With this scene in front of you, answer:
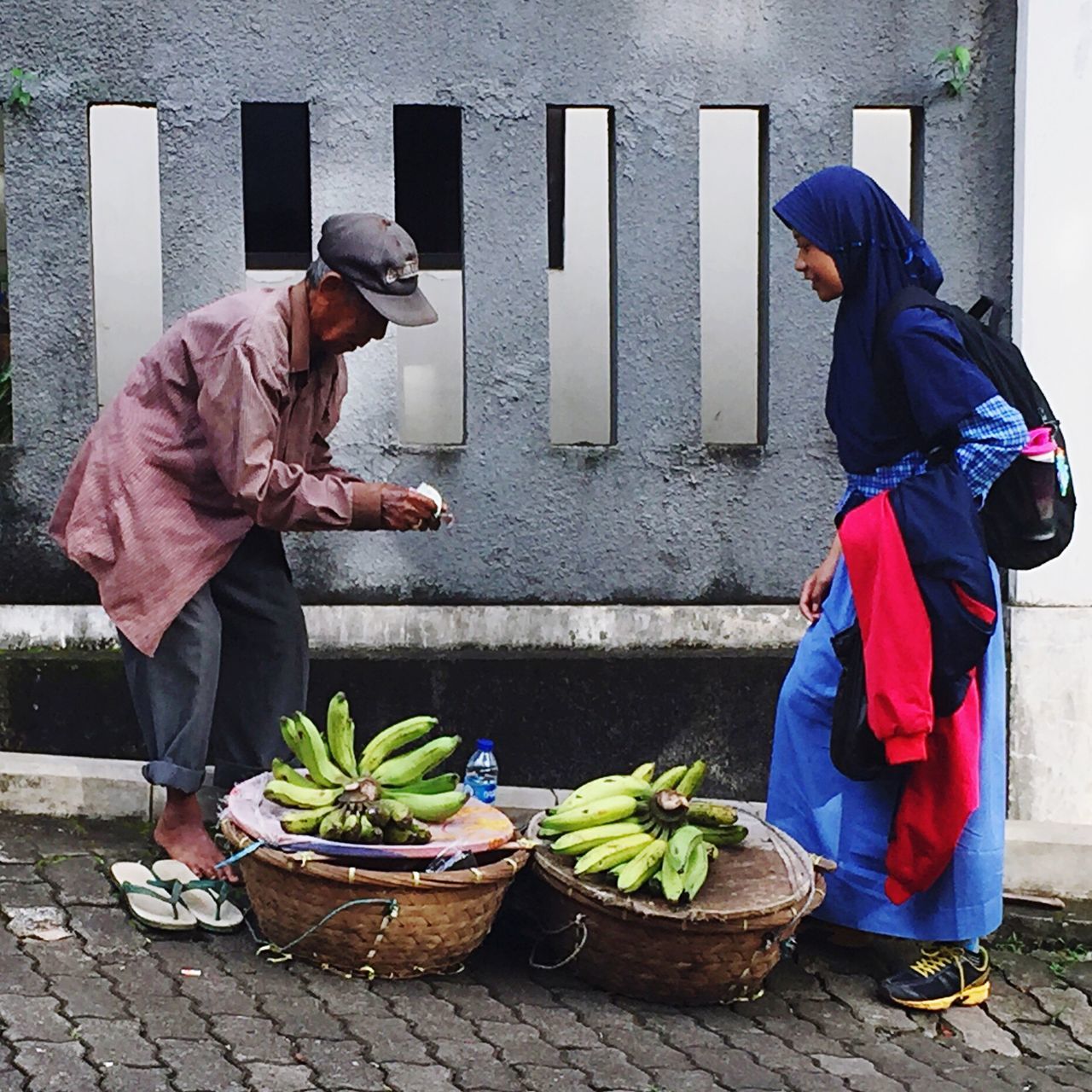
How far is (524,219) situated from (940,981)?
396 centimetres

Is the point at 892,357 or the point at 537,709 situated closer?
the point at 892,357

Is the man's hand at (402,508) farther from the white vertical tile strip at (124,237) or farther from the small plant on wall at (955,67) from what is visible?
the small plant on wall at (955,67)

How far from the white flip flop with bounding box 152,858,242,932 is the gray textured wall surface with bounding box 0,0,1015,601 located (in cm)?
275

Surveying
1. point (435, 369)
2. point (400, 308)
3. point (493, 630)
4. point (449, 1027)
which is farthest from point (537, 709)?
point (449, 1027)

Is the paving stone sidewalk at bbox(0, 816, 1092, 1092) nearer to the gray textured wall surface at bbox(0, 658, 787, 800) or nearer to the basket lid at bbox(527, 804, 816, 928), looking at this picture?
the basket lid at bbox(527, 804, 816, 928)

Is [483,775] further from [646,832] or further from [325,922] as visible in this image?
[325,922]

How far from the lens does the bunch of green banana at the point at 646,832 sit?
14.2ft

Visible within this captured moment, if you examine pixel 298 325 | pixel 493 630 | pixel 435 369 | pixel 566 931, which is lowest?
pixel 566 931

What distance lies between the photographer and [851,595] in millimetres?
4543

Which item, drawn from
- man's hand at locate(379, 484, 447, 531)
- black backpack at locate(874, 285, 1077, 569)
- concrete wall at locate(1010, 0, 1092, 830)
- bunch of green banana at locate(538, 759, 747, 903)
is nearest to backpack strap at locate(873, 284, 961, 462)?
black backpack at locate(874, 285, 1077, 569)

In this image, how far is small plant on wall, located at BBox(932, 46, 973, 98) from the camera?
24.5 feet

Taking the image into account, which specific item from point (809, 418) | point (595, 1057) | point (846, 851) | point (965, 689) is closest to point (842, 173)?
point (965, 689)

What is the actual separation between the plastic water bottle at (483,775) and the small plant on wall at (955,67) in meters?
3.76

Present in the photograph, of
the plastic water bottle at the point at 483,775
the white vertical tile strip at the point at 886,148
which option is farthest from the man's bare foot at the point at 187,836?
the white vertical tile strip at the point at 886,148
